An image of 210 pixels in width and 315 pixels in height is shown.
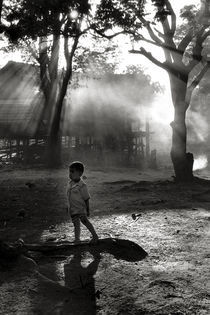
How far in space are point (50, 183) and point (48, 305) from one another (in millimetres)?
11558

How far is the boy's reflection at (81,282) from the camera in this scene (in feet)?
13.2

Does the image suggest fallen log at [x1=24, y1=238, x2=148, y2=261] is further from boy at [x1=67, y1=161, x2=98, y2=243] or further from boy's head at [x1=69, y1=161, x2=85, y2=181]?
boy's head at [x1=69, y1=161, x2=85, y2=181]

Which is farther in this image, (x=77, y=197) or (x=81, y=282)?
(x=77, y=197)

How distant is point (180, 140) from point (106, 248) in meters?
11.0

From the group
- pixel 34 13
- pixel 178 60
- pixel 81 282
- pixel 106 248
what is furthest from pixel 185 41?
pixel 81 282

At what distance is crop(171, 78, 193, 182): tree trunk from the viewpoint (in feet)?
53.0

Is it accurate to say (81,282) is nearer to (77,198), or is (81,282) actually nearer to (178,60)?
(77,198)

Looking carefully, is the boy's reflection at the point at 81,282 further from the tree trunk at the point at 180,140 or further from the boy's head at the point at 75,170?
the tree trunk at the point at 180,140

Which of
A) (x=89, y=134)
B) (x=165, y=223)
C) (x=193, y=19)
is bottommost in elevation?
(x=165, y=223)

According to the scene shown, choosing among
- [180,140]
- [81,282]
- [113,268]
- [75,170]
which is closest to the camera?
[81,282]

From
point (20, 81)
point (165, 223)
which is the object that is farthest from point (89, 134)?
point (165, 223)

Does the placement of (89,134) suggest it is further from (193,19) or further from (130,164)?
(193,19)

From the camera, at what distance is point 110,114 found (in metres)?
29.7

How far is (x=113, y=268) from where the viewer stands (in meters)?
5.21
